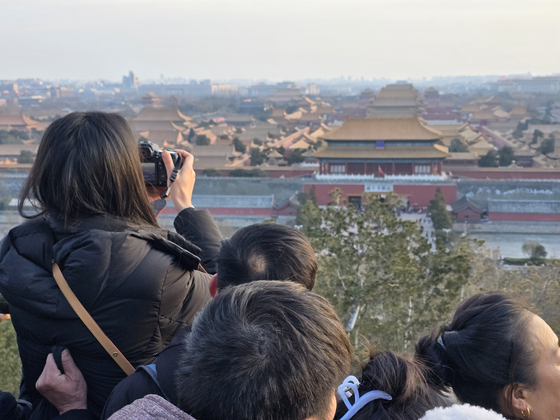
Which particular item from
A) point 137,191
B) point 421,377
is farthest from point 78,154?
point 421,377

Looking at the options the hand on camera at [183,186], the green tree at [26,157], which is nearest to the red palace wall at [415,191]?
the green tree at [26,157]

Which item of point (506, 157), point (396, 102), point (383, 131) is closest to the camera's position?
point (383, 131)

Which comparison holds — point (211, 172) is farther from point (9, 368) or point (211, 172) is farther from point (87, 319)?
point (87, 319)

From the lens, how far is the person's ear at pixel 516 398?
0.91 meters

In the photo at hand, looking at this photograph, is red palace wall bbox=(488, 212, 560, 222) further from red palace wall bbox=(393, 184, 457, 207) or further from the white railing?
the white railing

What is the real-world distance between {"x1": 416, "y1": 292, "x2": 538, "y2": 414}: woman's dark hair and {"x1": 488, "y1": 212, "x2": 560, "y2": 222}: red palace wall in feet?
35.6

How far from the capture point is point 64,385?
884mm

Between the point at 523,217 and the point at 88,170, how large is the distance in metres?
11.5

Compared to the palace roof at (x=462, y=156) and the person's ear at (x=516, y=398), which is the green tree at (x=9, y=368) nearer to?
the person's ear at (x=516, y=398)

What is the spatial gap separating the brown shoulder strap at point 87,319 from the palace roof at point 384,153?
1211 cm

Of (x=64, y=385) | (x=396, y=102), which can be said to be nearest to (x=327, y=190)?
(x=64, y=385)

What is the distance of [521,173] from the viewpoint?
1403cm

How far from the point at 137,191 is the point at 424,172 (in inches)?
491

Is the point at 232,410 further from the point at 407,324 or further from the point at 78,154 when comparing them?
the point at 407,324
